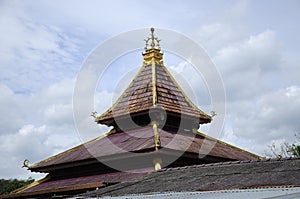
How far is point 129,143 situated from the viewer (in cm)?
1441

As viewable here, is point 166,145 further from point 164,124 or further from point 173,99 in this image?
point 173,99

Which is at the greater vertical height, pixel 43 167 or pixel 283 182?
pixel 43 167

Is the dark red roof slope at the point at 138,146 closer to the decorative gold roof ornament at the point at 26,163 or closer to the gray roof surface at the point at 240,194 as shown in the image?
the decorative gold roof ornament at the point at 26,163

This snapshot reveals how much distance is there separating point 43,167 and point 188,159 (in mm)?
5454

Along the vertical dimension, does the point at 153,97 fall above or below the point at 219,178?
above

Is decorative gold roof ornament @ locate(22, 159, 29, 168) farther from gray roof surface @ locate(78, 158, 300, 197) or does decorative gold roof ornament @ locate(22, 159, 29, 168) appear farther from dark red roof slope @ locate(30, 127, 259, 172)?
gray roof surface @ locate(78, 158, 300, 197)

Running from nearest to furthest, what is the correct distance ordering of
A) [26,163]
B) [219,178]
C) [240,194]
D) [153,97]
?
[240,194] < [219,178] < [153,97] < [26,163]

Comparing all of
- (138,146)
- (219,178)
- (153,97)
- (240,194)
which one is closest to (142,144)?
(138,146)

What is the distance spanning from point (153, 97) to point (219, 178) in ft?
28.2

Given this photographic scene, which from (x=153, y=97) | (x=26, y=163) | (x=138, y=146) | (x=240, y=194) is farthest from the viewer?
(x=26, y=163)

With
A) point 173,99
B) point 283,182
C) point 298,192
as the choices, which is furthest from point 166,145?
point 298,192

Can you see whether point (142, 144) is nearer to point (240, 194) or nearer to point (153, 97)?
point (153, 97)

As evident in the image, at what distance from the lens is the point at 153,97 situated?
51.6 feet

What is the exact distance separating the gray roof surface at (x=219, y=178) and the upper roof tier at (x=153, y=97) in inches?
266
